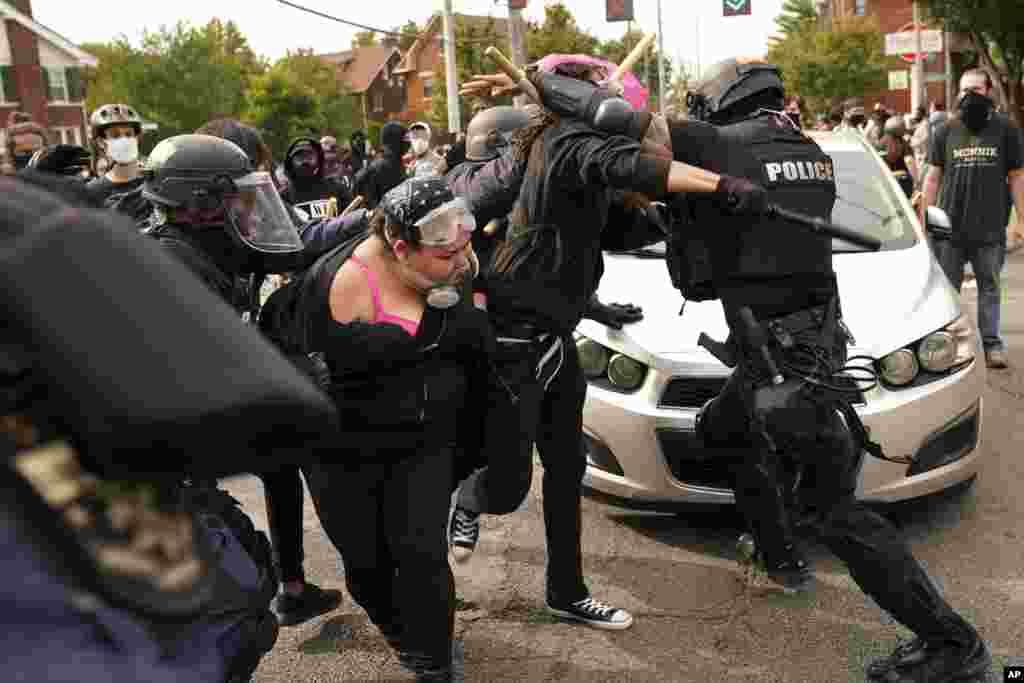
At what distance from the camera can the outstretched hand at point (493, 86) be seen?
343cm

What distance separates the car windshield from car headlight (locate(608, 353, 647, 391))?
1424 mm

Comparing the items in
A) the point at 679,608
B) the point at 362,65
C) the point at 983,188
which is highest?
the point at 362,65

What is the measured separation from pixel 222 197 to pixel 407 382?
72cm

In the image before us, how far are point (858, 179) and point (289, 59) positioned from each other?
64211 millimetres

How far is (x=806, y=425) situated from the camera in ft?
10.1

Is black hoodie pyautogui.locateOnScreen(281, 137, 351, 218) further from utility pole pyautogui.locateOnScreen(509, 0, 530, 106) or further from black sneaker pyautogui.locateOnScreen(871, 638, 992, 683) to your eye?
utility pole pyautogui.locateOnScreen(509, 0, 530, 106)

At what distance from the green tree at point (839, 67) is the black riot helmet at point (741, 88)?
45560 mm

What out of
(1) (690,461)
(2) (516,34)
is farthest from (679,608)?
(2) (516,34)

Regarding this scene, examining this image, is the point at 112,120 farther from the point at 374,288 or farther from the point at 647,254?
the point at 374,288

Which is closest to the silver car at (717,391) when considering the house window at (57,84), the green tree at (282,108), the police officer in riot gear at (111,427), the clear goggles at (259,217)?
the clear goggles at (259,217)

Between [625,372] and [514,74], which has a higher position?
[514,74]

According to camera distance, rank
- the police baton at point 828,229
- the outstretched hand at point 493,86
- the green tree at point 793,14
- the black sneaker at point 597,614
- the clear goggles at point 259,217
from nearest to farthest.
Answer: the police baton at point 828,229
the clear goggles at point 259,217
the outstretched hand at point 493,86
the black sneaker at point 597,614
the green tree at point 793,14

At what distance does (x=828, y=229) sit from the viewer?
285 centimetres

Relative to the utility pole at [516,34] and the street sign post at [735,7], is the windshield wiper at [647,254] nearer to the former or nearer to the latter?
the utility pole at [516,34]
